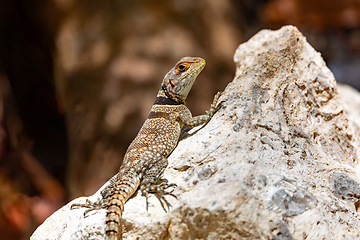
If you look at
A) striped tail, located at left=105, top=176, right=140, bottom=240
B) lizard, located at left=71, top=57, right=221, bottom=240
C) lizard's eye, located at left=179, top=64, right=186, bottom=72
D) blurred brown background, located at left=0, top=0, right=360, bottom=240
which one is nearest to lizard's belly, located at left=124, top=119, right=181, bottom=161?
lizard, located at left=71, top=57, right=221, bottom=240

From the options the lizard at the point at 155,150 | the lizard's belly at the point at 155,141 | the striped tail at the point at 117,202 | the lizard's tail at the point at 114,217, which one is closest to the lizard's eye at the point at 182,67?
the lizard at the point at 155,150

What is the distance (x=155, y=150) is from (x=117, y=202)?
0.70m

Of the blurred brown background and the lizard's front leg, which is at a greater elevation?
the blurred brown background

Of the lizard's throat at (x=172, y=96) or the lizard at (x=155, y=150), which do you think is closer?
the lizard at (x=155, y=150)

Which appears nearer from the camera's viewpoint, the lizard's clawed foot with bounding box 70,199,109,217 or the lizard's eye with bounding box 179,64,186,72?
the lizard's clawed foot with bounding box 70,199,109,217

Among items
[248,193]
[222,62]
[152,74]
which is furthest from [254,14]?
[248,193]

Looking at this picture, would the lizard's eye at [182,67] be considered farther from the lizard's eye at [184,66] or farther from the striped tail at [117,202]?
the striped tail at [117,202]

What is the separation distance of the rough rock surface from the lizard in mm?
84

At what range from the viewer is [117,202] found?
255 cm

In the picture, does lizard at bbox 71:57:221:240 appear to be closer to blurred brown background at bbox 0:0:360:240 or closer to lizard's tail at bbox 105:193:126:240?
→ lizard's tail at bbox 105:193:126:240

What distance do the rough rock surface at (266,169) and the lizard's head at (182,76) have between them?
43 centimetres

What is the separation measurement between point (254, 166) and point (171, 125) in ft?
3.84

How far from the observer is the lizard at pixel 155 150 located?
8.46ft

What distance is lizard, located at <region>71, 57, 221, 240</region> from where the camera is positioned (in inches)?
102
